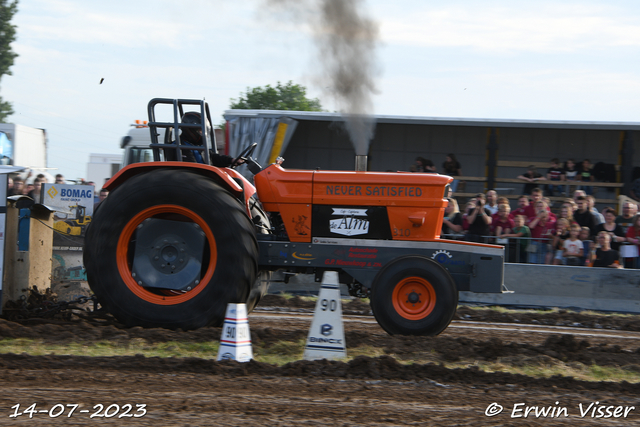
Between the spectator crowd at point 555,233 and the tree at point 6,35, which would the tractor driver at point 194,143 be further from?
the tree at point 6,35

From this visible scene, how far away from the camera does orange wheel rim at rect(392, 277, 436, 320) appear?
575 centimetres

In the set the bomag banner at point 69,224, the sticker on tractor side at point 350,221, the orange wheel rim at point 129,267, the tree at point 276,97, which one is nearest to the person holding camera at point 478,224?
the sticker on tractor side at point 350,221

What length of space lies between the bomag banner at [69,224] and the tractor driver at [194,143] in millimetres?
1852

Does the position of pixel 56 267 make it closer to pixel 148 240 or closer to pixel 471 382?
pixel 148 240

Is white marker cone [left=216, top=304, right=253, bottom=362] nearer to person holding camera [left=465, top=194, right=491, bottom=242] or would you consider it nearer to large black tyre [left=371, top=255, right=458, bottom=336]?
large black tyre [left=371, top=255, right=458, bottom=336]

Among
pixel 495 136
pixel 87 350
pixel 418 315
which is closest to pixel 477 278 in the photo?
pixel 418 315

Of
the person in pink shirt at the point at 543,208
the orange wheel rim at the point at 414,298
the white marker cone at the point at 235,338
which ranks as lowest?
the white marker cone at the point at 235,338

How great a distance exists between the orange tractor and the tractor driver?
3.2 inches

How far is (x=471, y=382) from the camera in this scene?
15.0ft

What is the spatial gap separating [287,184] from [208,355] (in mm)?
1799

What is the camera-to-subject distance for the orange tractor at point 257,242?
18.6 ft

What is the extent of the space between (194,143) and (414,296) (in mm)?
2492

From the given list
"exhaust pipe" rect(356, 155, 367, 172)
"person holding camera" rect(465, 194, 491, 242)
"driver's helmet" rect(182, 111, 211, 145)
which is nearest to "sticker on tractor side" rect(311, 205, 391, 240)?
"exhaust pipe" rect(356, 155, 367, 172)

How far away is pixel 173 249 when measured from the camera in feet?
19.1
